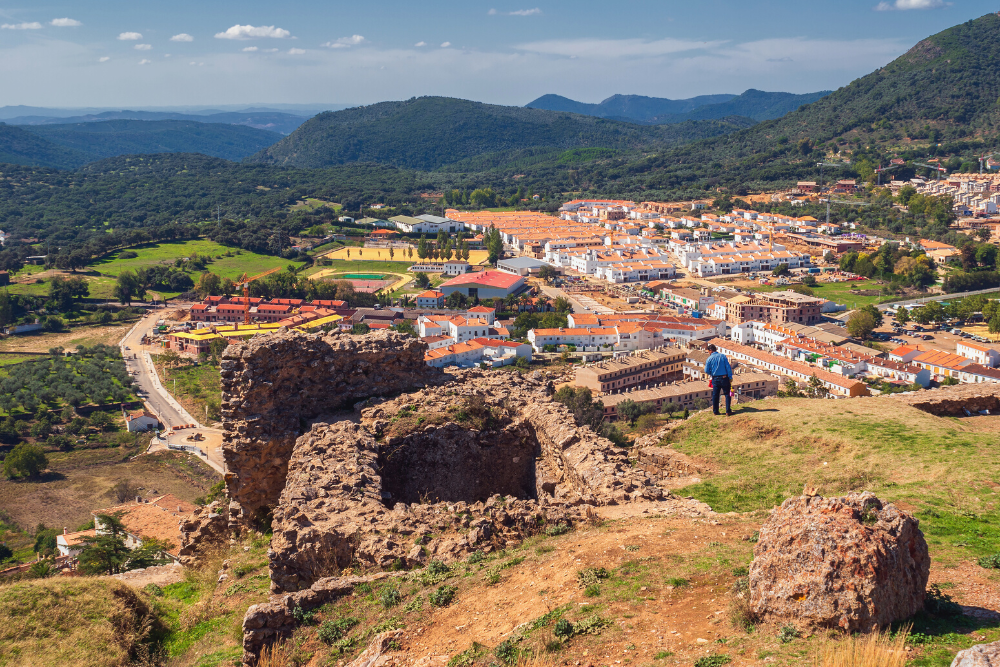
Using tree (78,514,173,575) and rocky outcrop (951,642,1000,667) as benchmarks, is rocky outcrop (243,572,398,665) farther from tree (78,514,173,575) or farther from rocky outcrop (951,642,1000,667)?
tree (78,514,173,575)

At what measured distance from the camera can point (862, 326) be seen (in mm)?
61531

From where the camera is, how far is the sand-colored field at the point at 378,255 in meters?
102

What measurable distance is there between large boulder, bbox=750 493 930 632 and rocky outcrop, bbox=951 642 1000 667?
47.9 inches

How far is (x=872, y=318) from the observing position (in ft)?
203

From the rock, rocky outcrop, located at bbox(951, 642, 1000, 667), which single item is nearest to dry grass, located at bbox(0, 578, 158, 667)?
the rock

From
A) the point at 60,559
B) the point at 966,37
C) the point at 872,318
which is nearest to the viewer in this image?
the point at 60,559

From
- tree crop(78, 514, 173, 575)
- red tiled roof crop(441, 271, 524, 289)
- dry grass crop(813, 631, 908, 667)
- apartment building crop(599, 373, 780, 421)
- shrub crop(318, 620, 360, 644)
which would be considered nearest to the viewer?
dry grass crop(813, 631, 908, 667)

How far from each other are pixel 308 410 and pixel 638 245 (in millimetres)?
94330

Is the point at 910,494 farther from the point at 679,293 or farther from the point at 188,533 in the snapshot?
the point at 679,293

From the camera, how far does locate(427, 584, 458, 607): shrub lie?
834 centimetres

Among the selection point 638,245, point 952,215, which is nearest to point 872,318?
point 638,245

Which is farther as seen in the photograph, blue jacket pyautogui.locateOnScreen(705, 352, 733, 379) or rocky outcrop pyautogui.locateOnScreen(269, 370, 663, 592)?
blue jacket pyautogui.locateOnScreen(705, 352, 733, 379)

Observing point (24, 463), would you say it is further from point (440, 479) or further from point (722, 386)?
point (722, 386)

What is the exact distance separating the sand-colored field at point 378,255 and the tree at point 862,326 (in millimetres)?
48482
